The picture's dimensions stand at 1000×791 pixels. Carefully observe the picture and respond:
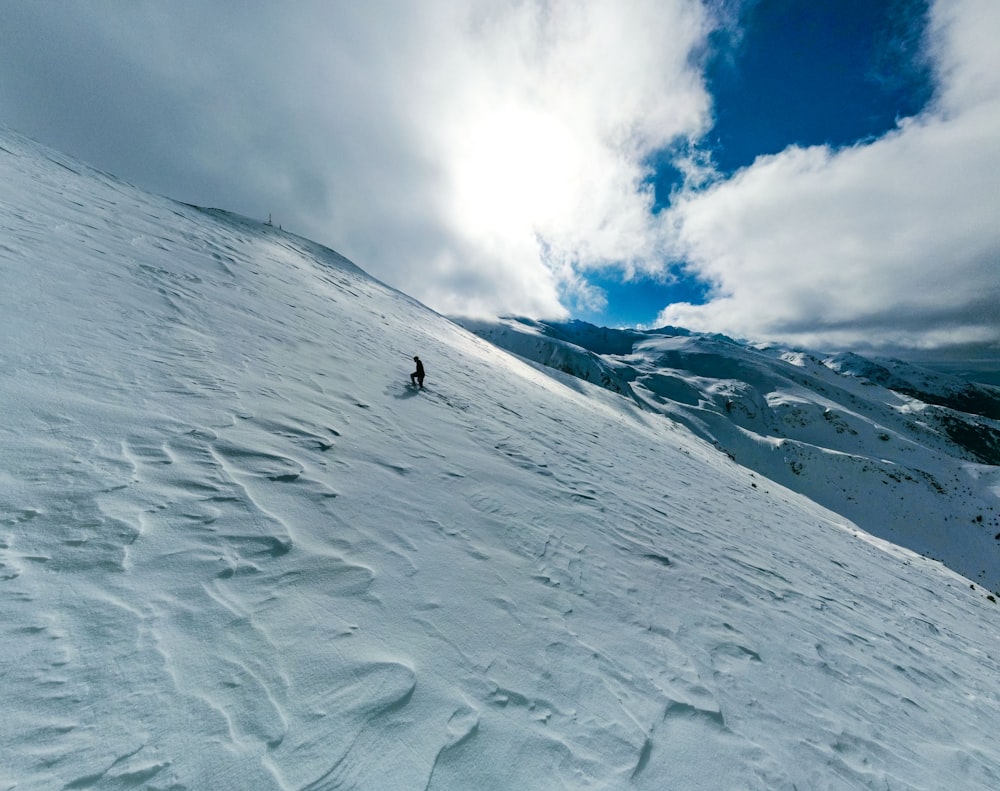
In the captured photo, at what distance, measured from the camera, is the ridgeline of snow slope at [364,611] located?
223 centimetres

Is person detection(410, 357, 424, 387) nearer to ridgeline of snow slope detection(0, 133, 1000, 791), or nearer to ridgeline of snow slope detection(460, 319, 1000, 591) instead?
ridgeline of snow slope detection(0, 133, 1000, 791)

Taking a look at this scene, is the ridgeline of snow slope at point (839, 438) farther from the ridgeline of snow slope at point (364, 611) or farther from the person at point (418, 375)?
the person at point (418, 375)

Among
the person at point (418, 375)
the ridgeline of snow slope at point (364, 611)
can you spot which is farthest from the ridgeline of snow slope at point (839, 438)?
the person at point (418, 375)

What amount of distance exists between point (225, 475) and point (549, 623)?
11.6ft

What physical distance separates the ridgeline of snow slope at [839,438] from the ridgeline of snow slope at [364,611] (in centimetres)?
4380

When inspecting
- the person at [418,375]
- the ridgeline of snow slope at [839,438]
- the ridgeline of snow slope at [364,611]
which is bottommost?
the ridgeline of snow slope at [364,611]

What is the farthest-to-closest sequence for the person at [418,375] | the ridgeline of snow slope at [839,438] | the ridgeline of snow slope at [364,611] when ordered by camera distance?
the ridgeline of snow slope at [839,438] < the person at [418,375] < the ridgeline of snow slope at [364,611]

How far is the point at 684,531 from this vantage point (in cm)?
719

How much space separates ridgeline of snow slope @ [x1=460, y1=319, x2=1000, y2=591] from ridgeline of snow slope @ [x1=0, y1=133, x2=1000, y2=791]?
144 feet

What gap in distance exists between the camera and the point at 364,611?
311 cm

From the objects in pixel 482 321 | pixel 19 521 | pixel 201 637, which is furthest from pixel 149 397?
pixel 482 321

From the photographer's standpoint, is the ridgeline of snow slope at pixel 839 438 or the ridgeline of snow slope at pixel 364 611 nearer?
the ridgeline of snow slope at pixel 364 611

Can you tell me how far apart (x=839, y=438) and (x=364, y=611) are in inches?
3616

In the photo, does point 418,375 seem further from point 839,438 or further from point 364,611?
point 839,438
